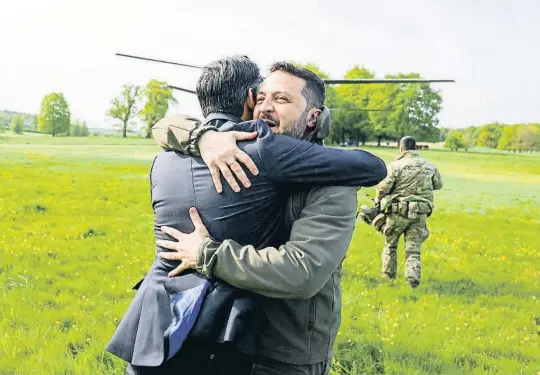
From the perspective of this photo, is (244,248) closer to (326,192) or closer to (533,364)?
(326,192)

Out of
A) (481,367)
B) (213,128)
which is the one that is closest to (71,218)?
(481,367)

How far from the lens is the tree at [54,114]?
16.8 metres

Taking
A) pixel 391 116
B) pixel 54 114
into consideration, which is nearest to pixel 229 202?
pixel 54 114

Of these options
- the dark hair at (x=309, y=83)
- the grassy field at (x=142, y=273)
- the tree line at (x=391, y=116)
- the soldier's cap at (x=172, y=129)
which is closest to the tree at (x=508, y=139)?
the grassy field at (x=142, y=273)

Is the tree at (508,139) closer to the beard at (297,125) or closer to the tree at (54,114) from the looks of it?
the tree at (54,114)

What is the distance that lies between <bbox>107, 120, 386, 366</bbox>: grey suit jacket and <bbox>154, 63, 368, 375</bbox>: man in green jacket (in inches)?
1.9

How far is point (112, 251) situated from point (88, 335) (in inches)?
152

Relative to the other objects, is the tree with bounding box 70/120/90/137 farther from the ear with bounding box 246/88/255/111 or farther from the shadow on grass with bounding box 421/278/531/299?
the ear with bounding box 246/88/255/111

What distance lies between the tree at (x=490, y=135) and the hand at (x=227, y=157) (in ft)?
66.8

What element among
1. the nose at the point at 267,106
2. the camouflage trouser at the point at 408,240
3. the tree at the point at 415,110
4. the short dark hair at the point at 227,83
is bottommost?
the camouflage trouser at the point at 408,240

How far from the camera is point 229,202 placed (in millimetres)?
1691

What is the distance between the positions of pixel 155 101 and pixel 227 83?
62.5 feet

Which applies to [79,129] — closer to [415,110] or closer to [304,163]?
[304,163]

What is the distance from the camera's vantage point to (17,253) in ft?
27.4
